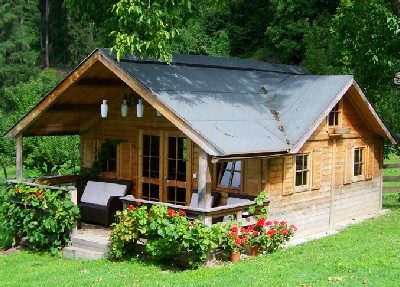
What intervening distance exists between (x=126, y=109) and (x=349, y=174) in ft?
20.7

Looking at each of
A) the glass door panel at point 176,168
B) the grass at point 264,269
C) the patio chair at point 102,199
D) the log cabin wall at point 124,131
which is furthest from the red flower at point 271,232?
the patio chair at point 102,199

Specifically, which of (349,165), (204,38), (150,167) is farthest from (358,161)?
(204,38)

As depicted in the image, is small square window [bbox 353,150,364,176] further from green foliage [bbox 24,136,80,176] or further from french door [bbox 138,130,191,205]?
green foliage [bbox 24,136,80,176]

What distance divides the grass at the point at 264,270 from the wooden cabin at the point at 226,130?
156cm

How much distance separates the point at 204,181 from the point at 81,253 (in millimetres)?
3395

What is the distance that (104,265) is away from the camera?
12.7 meters

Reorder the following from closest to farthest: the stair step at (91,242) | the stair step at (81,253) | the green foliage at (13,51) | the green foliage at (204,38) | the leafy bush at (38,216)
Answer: the stair step at (81,253)
the stair step at (91,242)
the leafy bush at (38,216)
the green foliage at (204,38)
the green foliage at (13,51)

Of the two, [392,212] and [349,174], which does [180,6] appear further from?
[392,212]

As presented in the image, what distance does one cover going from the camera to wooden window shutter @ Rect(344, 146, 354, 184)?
55.9 feet

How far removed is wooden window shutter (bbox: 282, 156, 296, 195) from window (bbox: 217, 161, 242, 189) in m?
1.04

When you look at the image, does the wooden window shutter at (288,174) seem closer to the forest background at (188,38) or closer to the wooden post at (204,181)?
the wooden post at (204,181)

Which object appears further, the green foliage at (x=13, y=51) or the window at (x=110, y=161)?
the green foliage at (x=13, y=51)

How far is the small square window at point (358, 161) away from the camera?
17.8 meters

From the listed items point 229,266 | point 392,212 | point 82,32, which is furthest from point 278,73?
point 82,32
